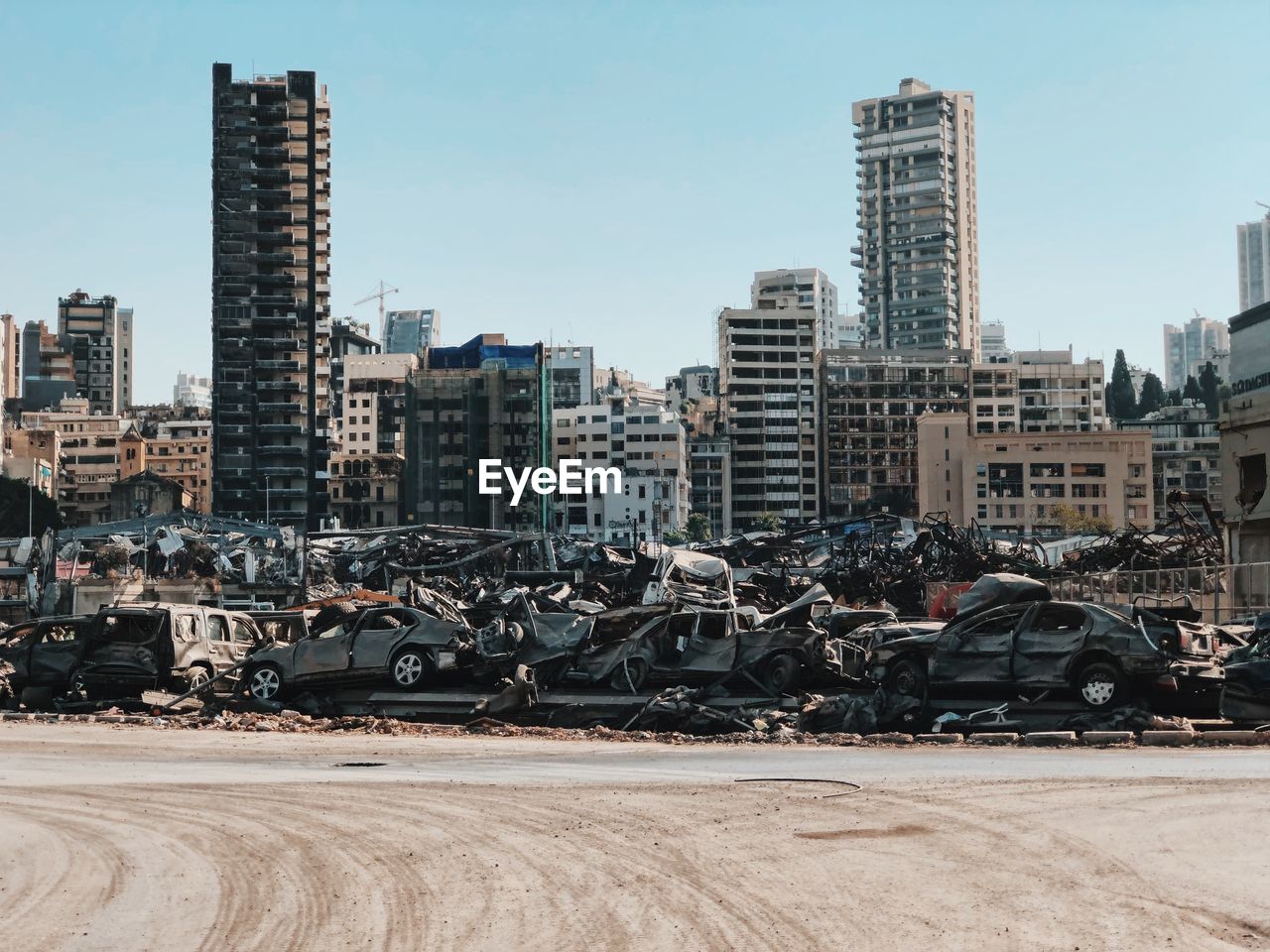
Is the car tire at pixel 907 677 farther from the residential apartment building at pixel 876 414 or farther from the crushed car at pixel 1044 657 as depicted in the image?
the residential apartment building at pixel 876 414

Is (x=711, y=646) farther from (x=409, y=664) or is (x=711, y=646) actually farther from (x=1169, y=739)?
(x=1169, y=739)

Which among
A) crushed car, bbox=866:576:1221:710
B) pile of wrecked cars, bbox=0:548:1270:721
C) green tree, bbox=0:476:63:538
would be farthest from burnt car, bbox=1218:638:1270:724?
green tree, bbox=0:476:63:538

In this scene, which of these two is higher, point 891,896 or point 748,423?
point 748,423

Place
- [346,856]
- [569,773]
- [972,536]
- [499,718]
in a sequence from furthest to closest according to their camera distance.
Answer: [972,536] < [499,718] < [569,773] < [346,856]

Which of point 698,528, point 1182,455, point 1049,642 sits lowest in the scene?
point 1049,642

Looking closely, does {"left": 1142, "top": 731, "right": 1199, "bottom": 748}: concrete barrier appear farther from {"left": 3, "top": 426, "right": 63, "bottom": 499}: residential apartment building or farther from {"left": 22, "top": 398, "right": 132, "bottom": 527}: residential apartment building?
{"left": 22, "top": 398, "right": 132, "bottom": 527}: residential apartment building

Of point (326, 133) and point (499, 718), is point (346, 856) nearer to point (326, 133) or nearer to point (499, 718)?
point (499, 718)

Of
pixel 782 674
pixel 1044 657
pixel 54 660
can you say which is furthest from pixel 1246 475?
pixel 54 660

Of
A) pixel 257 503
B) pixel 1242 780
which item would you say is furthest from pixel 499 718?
pixel 257 503
